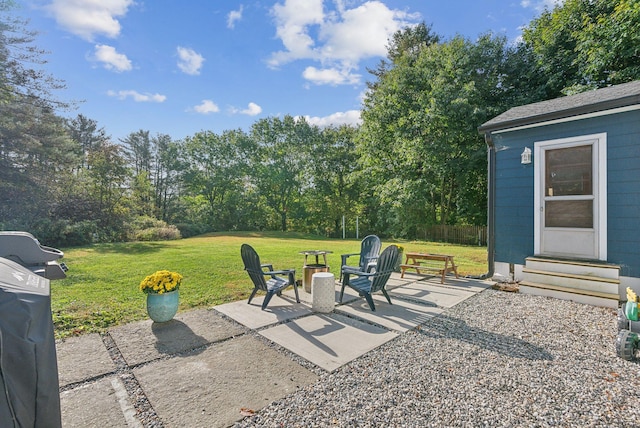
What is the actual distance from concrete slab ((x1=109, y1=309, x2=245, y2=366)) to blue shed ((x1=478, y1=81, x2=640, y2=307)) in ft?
16.6

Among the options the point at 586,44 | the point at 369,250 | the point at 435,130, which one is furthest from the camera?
the point at 435,130

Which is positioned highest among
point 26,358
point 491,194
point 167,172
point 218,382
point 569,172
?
point 167,172

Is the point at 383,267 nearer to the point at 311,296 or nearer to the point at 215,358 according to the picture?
the point at 311,296

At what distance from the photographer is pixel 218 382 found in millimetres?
2359

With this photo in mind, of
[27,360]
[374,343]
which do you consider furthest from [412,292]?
[27,360]

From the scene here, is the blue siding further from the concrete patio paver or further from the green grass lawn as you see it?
the green grass lawn

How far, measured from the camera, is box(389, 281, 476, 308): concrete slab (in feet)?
15.0

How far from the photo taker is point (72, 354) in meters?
2.79

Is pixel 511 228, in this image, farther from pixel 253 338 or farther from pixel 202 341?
pixel 202 341

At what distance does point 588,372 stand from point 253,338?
10.2 feet

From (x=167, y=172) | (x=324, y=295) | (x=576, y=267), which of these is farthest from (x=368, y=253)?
(x=167, y=172)

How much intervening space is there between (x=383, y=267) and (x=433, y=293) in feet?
5.07

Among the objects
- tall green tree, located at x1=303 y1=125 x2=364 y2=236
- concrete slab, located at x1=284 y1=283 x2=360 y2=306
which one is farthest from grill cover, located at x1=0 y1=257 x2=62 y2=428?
tall green tree, located at x1=303 y1=125 x2=364 y2=236

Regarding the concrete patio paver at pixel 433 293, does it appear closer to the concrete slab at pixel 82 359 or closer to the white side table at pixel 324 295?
the white side table at pixel 324 295
